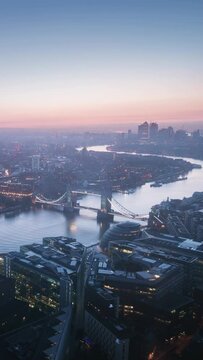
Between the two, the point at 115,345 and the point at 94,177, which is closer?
the point at 115,345

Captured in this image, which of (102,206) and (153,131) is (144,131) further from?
(102,206)

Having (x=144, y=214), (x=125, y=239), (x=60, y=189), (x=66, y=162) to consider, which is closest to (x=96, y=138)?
(x=66, y=162)

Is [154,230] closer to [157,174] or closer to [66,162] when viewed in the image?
[157,174]

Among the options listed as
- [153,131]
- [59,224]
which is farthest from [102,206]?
[153,131]

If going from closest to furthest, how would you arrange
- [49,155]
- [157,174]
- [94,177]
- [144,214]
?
[144,214] < [94,177] < [157,174] < [49,155]

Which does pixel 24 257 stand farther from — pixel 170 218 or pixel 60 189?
pixel 60 189

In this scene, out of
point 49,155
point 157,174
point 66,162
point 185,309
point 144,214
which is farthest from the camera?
point 49,155

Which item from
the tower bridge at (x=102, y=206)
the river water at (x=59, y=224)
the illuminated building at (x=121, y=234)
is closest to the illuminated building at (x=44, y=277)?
the illuminated building at (x=121, y=234)

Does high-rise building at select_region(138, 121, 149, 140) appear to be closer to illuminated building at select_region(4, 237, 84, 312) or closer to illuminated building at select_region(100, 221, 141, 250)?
illuminated building at select_region(100, 221, 141, 250)
